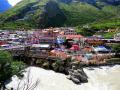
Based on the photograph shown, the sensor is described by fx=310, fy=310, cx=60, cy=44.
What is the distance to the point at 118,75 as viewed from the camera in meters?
56.8

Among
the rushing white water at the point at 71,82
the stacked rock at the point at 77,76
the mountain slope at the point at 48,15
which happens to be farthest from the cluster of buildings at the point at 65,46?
the mountain slope at the point at 48,15

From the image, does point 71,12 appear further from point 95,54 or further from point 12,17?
point 95,54

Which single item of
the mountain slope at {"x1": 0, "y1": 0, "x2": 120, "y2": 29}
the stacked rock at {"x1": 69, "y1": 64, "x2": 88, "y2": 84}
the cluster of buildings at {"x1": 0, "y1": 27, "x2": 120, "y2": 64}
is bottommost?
the mountain slope at {"x1": 0, "y1": 0, "x2": 120, "y2": 29}

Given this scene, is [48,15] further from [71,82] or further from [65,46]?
[71,82]

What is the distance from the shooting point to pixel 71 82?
165ft

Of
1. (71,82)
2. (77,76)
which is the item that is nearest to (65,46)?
(77,76)

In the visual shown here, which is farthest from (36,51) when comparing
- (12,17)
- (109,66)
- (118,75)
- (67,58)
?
(12,17)

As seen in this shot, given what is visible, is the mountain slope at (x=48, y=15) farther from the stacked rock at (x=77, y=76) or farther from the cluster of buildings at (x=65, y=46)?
the stacked rock at (x=77, y=76)

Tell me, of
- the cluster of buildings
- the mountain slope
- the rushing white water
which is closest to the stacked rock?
the rushing white water

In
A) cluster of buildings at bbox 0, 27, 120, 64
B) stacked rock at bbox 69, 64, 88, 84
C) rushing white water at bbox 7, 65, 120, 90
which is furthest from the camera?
cluster of buildings at bbox 0, 27, 120, 64

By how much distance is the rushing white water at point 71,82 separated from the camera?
4700 centimetres

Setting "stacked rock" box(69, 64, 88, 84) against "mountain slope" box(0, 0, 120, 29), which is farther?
"mountain slope" box(0, 0, 120, 29)

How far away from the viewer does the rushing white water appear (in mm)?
47000

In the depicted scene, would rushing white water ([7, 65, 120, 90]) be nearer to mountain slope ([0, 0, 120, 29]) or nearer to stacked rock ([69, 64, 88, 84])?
stacked rock ([69, 64, 88, 84])
